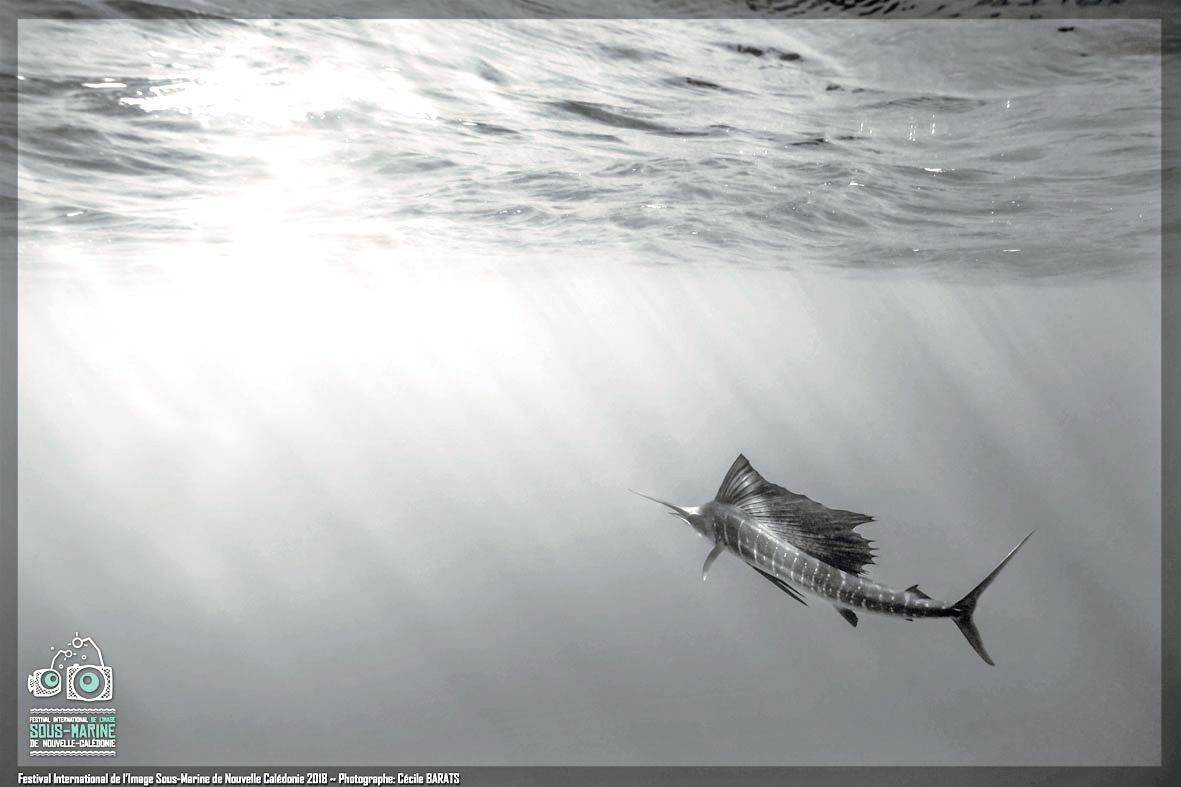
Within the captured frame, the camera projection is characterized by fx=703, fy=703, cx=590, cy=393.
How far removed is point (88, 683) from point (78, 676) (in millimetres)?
127

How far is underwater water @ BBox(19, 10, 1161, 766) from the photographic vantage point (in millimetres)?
6141

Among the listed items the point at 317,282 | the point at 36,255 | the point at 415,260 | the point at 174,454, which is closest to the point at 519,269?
the point at 415,260

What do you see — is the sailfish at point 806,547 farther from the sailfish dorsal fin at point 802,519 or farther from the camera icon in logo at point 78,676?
the camera icon in logo at point 78,676

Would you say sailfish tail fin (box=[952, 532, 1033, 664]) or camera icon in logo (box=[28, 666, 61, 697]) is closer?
sailfish tail fin (box=[952, 532, 1033, 664])

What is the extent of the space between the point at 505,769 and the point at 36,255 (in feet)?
32.8

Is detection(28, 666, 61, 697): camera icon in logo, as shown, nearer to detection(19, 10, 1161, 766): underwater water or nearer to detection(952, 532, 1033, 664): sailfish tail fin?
detection(19, 10, 1161, 766): underwater water

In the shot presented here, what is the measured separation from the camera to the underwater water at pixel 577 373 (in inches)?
242

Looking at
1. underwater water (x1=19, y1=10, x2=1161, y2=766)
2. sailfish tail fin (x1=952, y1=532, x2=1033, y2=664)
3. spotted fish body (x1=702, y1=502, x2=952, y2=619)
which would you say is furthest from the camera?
underwater water (x1=19, y1=10, x2=1161, y2=766)

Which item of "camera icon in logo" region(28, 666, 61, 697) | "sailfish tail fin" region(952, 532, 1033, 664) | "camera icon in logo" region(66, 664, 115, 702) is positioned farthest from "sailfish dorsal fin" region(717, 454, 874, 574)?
"camera icon in logo" region(28, 666, 61, 697)

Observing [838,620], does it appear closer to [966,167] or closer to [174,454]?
[966,167]

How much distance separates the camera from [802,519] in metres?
3.58

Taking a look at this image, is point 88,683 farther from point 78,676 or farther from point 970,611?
point 970,611

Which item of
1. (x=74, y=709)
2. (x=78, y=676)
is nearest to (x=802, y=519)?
(x=78, y=676)

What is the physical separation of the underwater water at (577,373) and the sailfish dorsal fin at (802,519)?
1.92m
